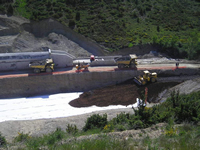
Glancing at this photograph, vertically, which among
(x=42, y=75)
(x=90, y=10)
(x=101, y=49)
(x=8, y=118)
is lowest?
(x=8, y=118)

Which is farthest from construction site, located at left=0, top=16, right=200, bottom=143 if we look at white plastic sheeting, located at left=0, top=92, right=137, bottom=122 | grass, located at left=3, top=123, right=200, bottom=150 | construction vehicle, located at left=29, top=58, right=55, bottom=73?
grass, located at left=3, top=123, right=200, bottom=150

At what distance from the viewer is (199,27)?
45.7 metres

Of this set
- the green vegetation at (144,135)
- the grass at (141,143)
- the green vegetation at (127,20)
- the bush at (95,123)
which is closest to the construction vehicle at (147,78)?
the green vegetation at (144,135)

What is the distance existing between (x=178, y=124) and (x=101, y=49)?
24018 millimetres

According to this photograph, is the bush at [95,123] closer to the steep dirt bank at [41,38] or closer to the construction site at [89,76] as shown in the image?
the construction site at [89,76]

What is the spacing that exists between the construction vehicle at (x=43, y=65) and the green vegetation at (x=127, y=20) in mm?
11532

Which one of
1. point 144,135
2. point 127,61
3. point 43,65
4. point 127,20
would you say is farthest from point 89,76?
point 127,20

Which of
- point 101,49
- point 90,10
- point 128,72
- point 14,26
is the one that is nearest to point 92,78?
point 128,72

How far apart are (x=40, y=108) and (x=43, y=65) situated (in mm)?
6329

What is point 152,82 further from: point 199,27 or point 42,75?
point 199,27

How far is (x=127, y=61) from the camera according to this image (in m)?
30.7

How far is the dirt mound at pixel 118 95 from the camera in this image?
27344 mm

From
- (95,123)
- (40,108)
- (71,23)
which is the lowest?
(40,108)

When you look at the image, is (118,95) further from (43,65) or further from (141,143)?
(141,143)
